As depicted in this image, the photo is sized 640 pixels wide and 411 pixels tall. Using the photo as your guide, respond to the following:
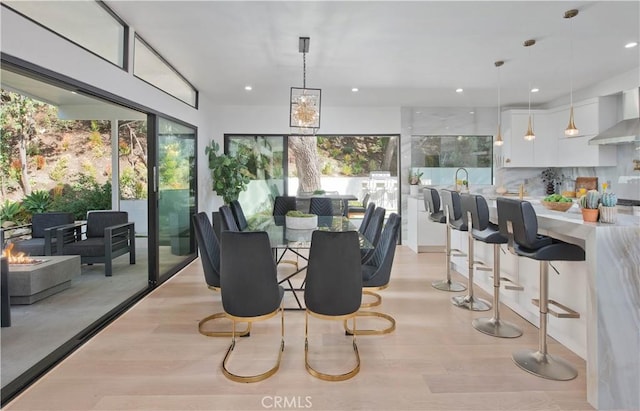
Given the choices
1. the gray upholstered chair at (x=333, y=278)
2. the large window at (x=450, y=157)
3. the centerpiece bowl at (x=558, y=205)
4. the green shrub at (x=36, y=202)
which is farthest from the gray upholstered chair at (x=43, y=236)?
the large window at (x=450, y=157)

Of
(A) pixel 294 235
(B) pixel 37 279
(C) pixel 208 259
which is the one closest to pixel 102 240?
(B) pixel 37 279

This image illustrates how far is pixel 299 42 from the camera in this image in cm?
358

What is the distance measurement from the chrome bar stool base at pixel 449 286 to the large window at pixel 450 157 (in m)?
2.92

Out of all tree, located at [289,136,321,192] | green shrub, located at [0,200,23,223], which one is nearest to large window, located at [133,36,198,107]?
tree, located at [289,136,321,192]

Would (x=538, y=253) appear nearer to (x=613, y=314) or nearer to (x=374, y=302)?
(x=613, y=314)

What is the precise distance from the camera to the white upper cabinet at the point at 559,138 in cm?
516

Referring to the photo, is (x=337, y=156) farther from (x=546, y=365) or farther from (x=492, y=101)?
(x=546, y=365)

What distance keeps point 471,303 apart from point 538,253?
1.51 m

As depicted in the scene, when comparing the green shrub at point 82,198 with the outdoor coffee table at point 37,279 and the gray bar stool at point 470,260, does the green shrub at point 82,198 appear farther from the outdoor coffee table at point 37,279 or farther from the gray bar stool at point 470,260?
the gray bar stool at point 470,260

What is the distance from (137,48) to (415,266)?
14.9ft

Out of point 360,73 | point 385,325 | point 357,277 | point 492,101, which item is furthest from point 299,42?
point 492,101

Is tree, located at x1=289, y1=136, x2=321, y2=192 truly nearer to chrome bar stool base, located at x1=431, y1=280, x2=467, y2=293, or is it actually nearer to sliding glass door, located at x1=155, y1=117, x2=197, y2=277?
sliding glass door, located at x1=155, y1=117, x2=197, y2=277

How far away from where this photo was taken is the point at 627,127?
4.70m

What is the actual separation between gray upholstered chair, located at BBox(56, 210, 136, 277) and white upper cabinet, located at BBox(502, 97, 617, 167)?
657cm
